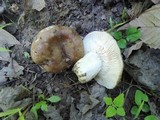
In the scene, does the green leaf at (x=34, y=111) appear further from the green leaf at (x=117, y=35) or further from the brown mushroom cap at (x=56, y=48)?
the green leaf at (x=117, y=35)

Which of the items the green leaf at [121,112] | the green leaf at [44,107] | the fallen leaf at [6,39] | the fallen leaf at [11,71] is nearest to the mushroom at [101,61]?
the green leaf at [121,112]

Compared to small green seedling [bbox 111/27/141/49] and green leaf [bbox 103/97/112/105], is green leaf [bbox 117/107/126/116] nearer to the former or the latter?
green leaf [bbox 103/97/112/105]

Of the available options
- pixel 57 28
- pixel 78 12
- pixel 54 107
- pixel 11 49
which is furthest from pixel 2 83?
pixel 78 12

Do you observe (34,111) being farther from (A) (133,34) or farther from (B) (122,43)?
(A) (133,34)

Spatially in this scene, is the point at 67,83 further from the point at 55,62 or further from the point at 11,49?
the point at 11,49

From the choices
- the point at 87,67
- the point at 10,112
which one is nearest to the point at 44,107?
the point at 10,112

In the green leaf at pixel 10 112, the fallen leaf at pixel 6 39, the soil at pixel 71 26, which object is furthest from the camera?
the fallen leaf at pixel 6 39

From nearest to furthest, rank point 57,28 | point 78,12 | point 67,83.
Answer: point 57,28 → point 67,83 → point 78,12
